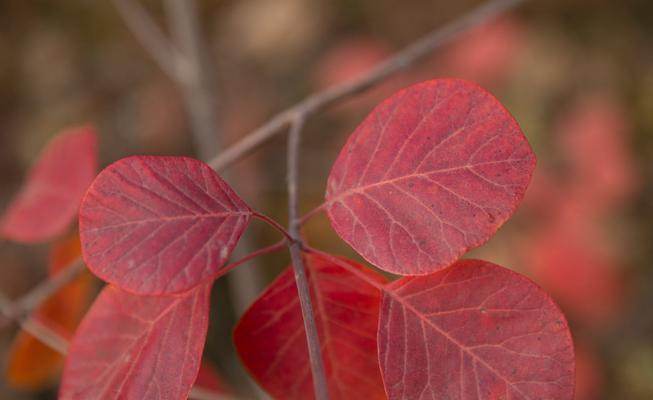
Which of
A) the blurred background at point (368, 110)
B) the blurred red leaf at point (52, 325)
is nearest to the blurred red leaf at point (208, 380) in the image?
the blurred red leaf at point (52, 325)

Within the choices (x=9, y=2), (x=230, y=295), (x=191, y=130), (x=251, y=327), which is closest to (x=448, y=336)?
(x=251, y=327)

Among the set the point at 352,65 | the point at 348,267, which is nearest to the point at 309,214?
the point at 348,267

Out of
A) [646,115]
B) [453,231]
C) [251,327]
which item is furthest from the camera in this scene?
[646,115]

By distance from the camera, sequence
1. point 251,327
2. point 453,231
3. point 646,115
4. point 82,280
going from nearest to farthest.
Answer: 1. point 453,231
2. point 251,327
3. point 82,280
4. point 646,115

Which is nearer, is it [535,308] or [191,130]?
[535,308]

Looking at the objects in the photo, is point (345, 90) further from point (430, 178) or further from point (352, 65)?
point (352, 65)

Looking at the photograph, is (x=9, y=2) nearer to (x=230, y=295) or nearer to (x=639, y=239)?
(x=230, y=295)

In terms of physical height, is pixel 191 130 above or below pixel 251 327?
above
